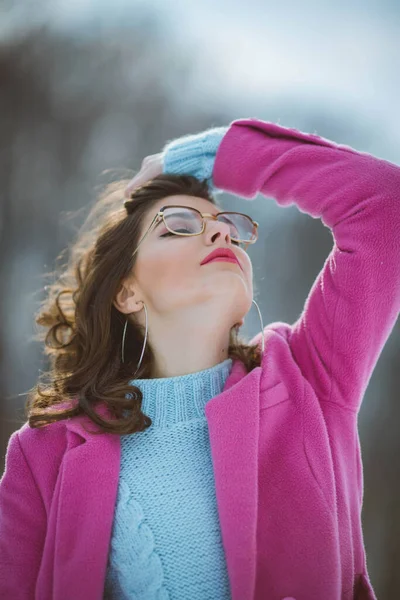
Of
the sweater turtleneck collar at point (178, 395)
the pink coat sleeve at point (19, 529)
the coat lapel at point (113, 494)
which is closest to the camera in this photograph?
the coat lapel at point (113, 494)

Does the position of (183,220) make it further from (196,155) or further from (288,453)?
(288,453)

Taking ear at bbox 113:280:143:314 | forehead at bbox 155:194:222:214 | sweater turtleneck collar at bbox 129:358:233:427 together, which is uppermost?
forehead at bbox 155:194:222:214

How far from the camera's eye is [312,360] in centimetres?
194

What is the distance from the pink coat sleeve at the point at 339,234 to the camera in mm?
1783

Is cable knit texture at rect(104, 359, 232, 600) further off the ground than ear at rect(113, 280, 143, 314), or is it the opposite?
ear at rect(113, 280, 143, 314)

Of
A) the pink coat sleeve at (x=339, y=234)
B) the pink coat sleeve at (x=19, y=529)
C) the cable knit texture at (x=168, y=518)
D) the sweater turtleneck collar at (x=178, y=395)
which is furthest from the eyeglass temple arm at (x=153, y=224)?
the pink coat sleeve at (x=19, y=529)

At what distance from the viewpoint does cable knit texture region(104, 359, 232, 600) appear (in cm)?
167

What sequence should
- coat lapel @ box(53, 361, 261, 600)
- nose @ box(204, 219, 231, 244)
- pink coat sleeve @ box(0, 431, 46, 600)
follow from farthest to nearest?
nose @ box(204, 219, 231, 244)
pink coat sleeve @ box(0, 431, 46, 600)
coat lapel @ box(53, 361, 261, 600)

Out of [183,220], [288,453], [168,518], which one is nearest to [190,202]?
[183,220]

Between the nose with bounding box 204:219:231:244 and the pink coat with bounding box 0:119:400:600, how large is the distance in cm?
21

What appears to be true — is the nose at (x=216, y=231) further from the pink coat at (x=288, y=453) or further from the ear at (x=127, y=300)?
the ear at (x=127, y=300)

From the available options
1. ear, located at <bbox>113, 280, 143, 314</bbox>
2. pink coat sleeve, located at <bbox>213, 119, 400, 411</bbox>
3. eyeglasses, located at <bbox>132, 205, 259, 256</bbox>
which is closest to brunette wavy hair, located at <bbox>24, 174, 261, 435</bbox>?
ear, located at <bbox>113, 280, 143, 314</bbox>

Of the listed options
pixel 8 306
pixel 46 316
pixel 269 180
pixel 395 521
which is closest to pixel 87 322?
pixel 46 316

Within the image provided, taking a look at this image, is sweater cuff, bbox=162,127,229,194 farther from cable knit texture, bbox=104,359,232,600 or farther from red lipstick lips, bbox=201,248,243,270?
cable knit texture, bbox=104,359,232,600
